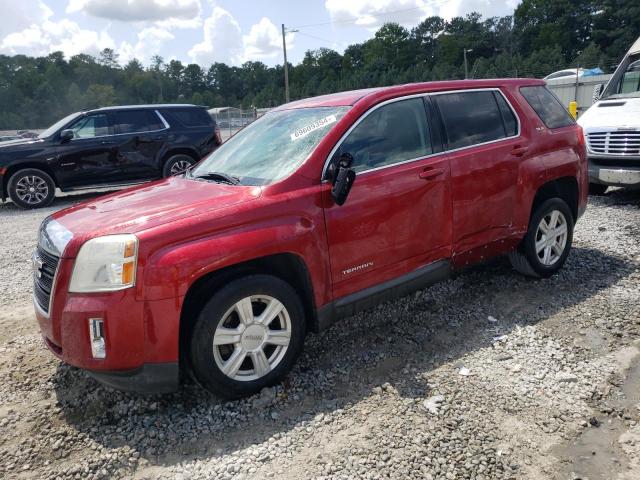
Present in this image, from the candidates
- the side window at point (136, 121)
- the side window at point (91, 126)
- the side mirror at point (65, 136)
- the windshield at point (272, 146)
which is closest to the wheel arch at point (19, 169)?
the side mirror at point (65, 136)

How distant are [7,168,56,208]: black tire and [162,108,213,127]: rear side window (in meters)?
2.72

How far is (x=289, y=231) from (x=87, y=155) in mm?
8294

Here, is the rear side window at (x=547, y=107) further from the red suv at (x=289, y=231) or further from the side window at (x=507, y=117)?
the side window at (x=507, y=117)

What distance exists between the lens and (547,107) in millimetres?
4645

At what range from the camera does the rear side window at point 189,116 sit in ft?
35.2

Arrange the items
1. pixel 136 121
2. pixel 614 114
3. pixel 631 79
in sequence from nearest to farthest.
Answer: pixel 614 114 < pixel 631 79 < pixel 136 121

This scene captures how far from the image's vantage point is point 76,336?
2707 millimetres

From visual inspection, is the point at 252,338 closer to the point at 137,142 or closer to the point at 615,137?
the point at 615,137

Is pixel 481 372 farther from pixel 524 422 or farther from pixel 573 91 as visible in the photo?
pixel 573 91

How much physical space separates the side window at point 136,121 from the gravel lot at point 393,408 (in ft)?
22.1

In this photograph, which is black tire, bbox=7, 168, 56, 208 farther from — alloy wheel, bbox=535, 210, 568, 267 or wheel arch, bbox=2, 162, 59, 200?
alloy wheel, bbox=535, 210, 568, 267

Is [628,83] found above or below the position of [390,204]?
above

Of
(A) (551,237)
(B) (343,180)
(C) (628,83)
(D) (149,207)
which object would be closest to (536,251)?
(A) (551,237)

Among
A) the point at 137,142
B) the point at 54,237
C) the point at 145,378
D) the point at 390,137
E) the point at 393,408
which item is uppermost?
the point at 137,142
